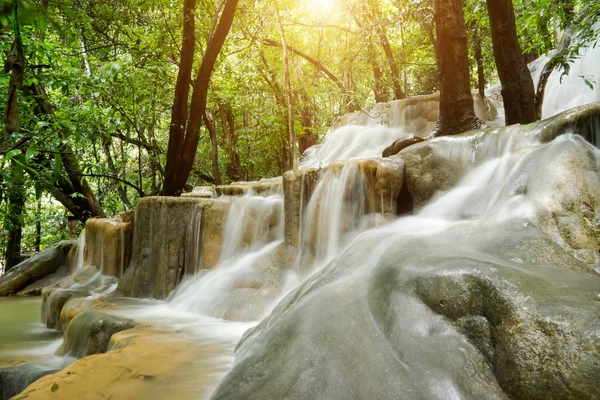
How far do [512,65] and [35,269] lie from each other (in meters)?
13.4

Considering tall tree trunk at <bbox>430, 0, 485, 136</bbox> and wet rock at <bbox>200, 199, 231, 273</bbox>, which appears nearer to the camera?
wet rock at <bbox>200, 199, 231, 273</bbox>

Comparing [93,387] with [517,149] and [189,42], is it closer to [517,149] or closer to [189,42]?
[517,149]

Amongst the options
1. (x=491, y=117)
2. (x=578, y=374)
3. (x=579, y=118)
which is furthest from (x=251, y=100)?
(x=578, y=374)

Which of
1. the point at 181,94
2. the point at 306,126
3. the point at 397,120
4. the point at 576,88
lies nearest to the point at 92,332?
the point at 181,94

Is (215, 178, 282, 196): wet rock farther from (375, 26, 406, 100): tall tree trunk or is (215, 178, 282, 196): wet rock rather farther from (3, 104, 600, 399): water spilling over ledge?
(375, 26, 406, 100): tall tree trunk

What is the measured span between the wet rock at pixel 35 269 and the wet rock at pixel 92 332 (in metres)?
8.68

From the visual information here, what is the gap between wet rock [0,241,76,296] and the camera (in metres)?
11.5

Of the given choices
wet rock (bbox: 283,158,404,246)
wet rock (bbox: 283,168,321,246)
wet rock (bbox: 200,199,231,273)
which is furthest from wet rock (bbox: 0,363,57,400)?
wet rock (bbox: 283,158,404,246)

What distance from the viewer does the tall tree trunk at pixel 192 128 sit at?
8588 millimetres

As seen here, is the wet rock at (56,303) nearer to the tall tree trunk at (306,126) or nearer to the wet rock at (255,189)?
the wet rock at (255,189)

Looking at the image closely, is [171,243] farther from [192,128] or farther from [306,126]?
[306,126]

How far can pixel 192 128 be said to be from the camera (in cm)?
877

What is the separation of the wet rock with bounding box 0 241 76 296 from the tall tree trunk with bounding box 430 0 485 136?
1158 cm

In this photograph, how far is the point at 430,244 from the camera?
121 inches
